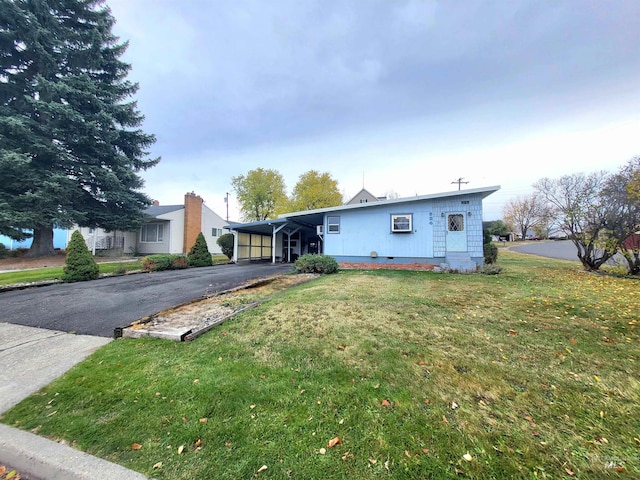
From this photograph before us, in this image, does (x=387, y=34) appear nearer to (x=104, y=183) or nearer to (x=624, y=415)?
(x=624, y=415)

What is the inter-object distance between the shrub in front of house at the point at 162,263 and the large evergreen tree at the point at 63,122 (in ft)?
21.5

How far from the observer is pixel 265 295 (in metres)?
6.87

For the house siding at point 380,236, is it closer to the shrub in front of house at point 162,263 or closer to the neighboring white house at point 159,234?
the shrub in front of house at point 162,263

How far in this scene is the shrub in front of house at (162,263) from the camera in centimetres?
1238

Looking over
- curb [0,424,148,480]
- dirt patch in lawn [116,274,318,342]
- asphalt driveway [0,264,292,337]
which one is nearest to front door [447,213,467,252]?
dirt patch in lawn [116,274,318,342]

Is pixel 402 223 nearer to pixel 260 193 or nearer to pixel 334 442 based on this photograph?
pixel 334 442

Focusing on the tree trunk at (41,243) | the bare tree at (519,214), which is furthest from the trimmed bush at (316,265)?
the bare tree at (519,214)

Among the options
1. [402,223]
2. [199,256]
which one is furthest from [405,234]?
[199,256]

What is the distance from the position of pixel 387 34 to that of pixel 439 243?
8527 mm

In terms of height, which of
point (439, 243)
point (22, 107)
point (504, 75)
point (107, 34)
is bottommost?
point (439, 243)

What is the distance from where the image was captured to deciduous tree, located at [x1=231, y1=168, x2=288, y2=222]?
112 ft

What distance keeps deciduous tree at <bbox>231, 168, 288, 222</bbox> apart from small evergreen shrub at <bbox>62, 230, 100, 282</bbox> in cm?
2479

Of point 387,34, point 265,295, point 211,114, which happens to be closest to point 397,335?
point 265,295

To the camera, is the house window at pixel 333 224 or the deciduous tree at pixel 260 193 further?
the deciduous tree at pixel 260 193
